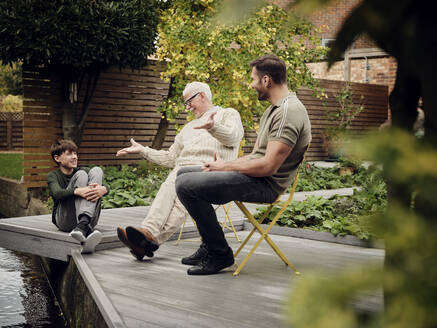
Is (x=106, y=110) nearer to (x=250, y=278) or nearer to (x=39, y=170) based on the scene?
(x=39, y=170)

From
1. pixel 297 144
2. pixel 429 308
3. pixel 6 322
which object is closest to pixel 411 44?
pixel 429 308

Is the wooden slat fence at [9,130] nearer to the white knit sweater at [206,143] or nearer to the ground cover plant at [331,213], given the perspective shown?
the ground cover plant at [331,213]

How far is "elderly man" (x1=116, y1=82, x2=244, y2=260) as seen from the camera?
3.54m

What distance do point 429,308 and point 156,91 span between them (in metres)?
9.22

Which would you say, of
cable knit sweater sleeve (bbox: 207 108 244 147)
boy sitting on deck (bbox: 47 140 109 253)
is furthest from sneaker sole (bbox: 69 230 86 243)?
cable knit sweater sleeve (bbox: 207 108 244 147)

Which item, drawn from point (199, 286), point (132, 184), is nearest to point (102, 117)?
point (132, 184)

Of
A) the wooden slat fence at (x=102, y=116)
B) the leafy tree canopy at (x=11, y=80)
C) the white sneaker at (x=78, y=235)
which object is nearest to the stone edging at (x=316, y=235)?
the white sneaker at (x=78, y=235)

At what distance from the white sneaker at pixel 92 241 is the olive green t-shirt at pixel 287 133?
4.34 feet

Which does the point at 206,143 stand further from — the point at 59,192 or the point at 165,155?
the point at 59,192

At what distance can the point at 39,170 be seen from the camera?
7777 mm

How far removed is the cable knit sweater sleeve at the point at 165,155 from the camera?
4043mm

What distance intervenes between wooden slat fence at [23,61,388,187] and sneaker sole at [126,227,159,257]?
4638mm

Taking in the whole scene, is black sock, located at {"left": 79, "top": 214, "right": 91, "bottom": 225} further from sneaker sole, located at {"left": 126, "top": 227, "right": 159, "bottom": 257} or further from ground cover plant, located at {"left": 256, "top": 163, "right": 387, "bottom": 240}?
ground cover plant, located at {"left": 256, "top": 163, "right": 387, "bottom": 240}

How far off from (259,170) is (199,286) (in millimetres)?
747
